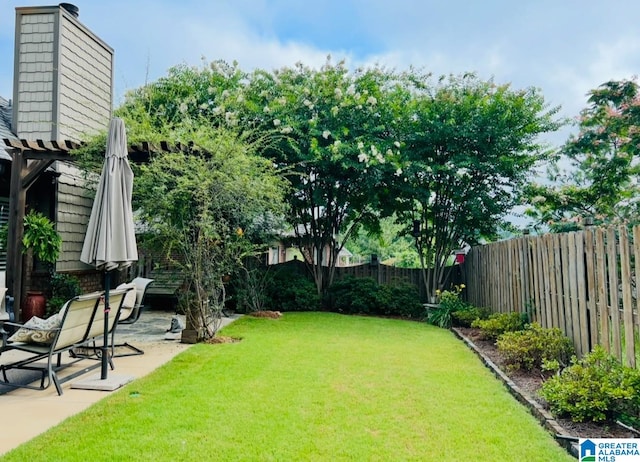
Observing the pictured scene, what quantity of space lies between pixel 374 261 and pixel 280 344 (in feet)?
20.4

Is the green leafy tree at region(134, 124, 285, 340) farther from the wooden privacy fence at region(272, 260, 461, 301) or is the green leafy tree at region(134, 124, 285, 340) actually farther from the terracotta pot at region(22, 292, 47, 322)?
the wooden privacy fence at region(272, 260, 461, 301)

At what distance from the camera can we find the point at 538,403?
4191 millimetres

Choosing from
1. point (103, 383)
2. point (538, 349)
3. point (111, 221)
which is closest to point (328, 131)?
point (111, 221)

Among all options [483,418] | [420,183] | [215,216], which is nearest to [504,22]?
[420,183]

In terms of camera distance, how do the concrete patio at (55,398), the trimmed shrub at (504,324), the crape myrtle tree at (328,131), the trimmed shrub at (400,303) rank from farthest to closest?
the trimmed shrub at (400,303), the crape myrtle tree at (328,131), the trimmed shrub at (504,324), the concrete patio at (55,398)

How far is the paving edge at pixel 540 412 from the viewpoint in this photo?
333 centimetres

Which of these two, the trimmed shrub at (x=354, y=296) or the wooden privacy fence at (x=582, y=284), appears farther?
the trimmed shrub at (x=354, y=296)

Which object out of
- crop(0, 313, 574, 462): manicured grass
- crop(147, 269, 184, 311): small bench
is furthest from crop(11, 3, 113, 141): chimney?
crop(0, 313, 574, 462): manicured grass

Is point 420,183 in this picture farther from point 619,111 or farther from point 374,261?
point 619,111

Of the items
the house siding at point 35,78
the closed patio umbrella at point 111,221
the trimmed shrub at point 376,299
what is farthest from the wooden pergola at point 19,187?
the trimmed shrub at point 376,299

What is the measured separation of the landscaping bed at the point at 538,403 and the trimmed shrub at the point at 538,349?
0.15 metres

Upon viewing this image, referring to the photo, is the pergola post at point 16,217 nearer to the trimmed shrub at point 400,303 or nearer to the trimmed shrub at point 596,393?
the trimmed shrub at point 400,303

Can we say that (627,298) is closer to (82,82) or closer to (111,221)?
(111,221)

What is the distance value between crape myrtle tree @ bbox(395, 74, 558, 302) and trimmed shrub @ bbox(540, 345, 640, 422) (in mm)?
7187
